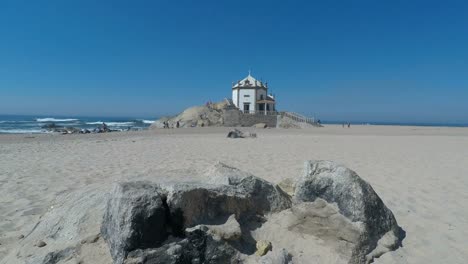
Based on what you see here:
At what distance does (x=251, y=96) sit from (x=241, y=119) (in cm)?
667

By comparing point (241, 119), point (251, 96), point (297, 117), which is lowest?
point (241, 119)

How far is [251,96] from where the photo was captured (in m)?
50.0

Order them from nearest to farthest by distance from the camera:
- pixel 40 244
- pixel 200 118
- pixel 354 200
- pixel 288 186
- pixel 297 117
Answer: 1. pixel 40 244
2. pixel 354 200
3. pixel 288 186
4. pixel 297 117
5. pixel 200 118

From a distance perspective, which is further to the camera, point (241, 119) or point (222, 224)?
point (241, 119)

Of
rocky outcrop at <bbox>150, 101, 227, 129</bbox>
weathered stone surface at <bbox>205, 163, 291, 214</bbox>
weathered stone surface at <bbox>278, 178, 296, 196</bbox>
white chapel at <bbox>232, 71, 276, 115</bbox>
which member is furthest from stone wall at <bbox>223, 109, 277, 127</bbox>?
weathered stone surface at <bbox>205, 163, 291, 214</bbox>

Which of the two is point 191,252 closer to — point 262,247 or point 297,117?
point 262,247

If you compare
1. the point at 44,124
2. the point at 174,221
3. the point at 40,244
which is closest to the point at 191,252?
the point at 174,221

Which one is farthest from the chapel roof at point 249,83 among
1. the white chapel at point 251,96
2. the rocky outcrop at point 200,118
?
the rocky outcrop at point 200,118

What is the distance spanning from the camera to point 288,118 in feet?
141

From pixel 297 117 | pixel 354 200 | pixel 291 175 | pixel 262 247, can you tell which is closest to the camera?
pixel 262 247

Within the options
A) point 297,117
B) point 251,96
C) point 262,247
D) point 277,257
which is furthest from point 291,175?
point 251,96

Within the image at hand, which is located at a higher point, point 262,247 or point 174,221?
point 174,221

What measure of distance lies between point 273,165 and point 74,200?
19.5ft

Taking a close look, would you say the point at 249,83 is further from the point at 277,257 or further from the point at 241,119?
the point at 277,257
